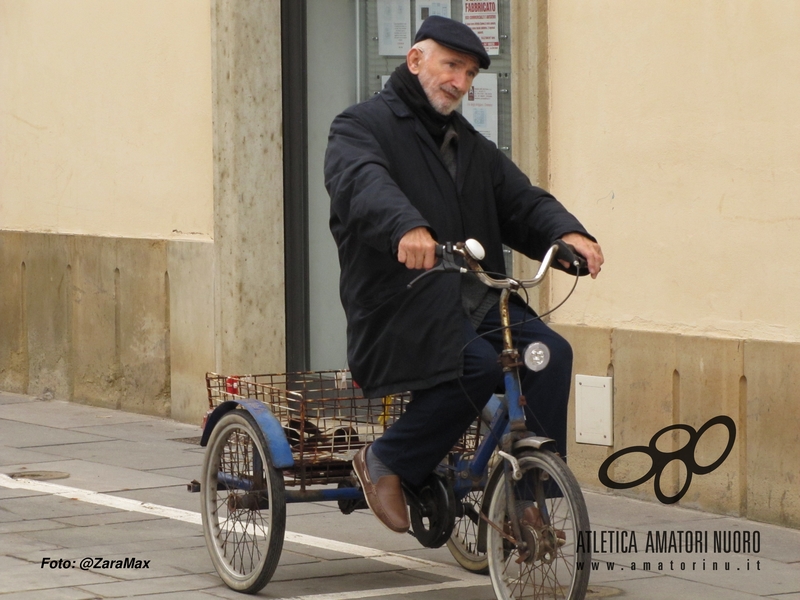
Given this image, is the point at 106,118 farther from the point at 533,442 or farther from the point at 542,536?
the point at 542,536

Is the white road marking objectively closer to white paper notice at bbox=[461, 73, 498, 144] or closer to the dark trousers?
the dark trousers

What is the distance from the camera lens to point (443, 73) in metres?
5.22

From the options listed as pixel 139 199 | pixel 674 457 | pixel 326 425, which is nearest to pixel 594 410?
pixel 674 457

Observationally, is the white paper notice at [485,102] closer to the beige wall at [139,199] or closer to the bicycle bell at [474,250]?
the beige wall at [139,199]

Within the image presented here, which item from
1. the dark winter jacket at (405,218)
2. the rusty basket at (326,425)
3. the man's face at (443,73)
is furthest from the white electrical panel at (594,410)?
the man's face at (443,73)

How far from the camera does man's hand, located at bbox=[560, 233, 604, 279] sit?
4.96 m

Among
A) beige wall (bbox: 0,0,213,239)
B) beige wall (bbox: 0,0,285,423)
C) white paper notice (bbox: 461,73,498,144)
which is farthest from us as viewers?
beige wall (bbox: 0,0,213,239)

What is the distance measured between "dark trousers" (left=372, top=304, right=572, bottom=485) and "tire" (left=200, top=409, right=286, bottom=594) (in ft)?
1.51

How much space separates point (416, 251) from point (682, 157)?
9.31 ft

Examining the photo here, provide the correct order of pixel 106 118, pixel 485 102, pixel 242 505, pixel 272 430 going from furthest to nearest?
pixel 106 118, pixel 485 102, pixel 242 505, pixel 272 430

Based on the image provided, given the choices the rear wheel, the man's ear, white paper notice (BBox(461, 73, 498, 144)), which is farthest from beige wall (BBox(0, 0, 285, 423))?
the man's ear

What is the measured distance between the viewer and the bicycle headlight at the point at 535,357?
476cm

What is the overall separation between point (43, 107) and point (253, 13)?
244cm

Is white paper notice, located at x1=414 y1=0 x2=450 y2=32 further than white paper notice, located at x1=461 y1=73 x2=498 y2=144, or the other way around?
white paper notice, located at x1=414 y1=0 x2=450 y2=32
